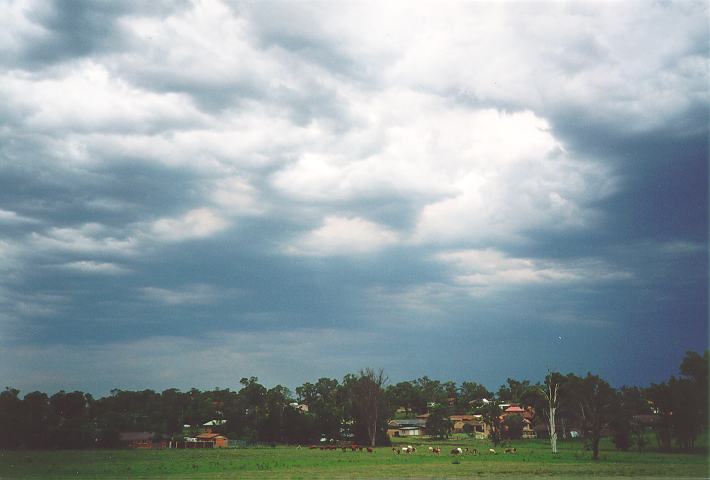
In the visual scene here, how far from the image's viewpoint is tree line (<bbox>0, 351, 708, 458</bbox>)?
61.4 m

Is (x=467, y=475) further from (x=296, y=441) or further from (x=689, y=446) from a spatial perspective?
(x=296, y=441)

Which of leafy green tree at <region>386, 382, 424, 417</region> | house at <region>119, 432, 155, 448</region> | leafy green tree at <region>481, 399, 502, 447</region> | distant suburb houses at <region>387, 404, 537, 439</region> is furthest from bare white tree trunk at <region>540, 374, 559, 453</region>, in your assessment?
leafy green tree at <region>386, 382, 424, 417</region>

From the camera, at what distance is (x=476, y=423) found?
479 ft

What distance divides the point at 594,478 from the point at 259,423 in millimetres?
83034

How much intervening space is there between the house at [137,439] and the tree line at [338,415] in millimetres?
2046

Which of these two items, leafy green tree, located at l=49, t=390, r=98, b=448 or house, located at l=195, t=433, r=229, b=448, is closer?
leafy green tree, located at l=49, t=390, r=98, b=448

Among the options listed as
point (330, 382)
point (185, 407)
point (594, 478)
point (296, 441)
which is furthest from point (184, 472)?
point (330, 382)

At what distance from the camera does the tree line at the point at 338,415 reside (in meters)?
61.4

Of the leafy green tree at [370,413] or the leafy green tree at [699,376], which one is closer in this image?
the leafy green tree at [699,376]

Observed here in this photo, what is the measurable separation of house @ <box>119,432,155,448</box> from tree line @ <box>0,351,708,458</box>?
205cm

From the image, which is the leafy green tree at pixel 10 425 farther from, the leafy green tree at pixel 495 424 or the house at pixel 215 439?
the leafy green tree at pixel 495 424

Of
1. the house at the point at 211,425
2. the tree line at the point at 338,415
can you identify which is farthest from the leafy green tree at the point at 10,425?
the house at the point at 211,425

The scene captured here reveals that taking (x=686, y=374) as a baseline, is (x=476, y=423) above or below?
below

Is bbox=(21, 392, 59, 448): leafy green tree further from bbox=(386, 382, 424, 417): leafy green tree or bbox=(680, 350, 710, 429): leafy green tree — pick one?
bbox=(386, 382, 424, 417): leafy green tree
